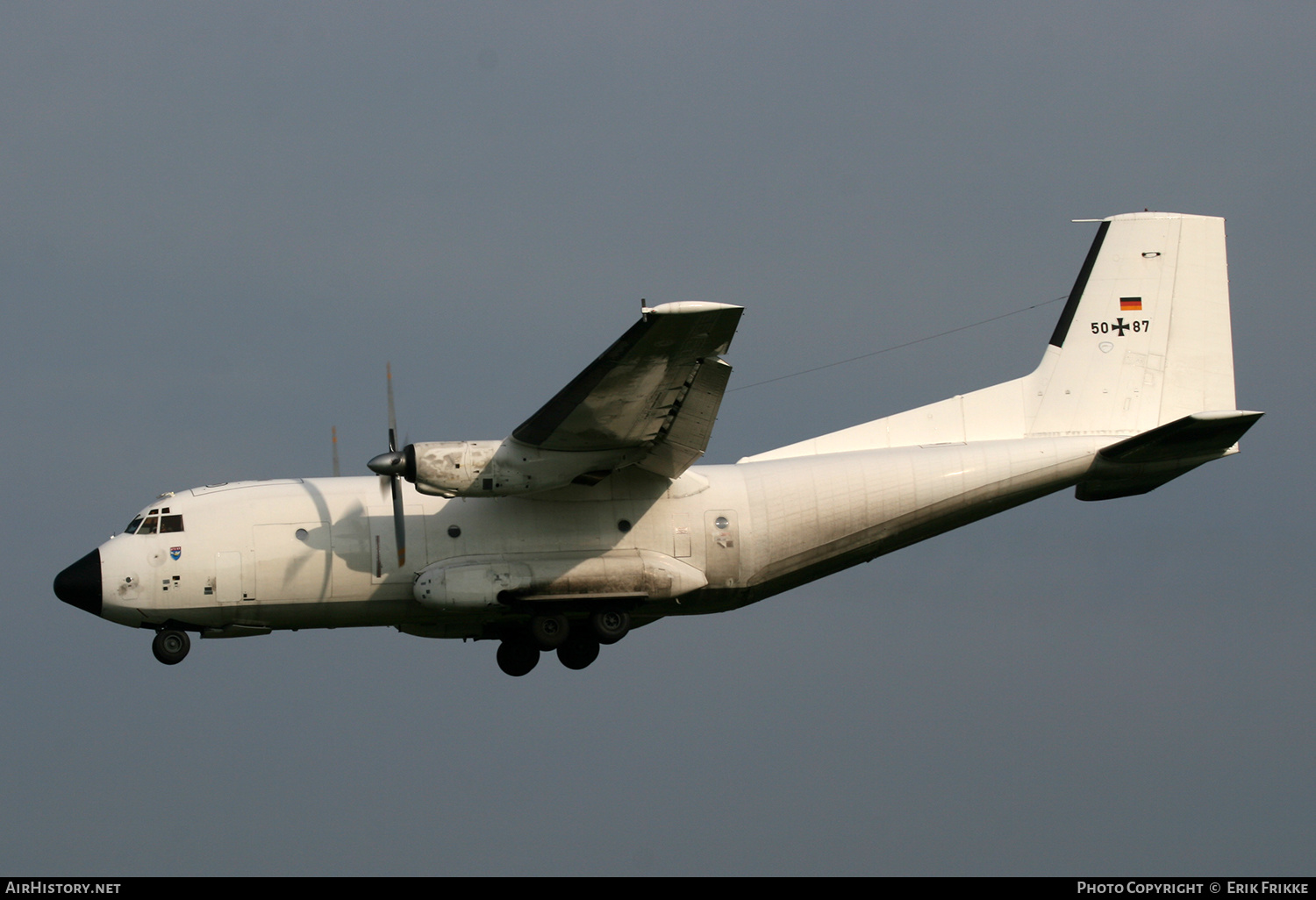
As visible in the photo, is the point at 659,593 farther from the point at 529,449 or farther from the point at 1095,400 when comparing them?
the point at 1095,400

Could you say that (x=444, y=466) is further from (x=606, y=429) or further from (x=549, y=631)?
(x=549, y=631)

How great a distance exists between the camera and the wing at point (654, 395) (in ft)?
62.5

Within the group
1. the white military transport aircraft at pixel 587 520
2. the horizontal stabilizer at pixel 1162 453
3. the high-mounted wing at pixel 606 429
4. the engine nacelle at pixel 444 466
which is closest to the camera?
the high-mounted wing at pixel 606 429

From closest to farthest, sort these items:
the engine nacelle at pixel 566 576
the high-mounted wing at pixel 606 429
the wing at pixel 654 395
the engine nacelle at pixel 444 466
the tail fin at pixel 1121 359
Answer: the wing at pixel 654 395, the high-mounted wing at pixel 606 429, the engine nacelle at pixel 444 466, the engine nacelle at pixel 566 576, the tail fin at pixel 1121 359

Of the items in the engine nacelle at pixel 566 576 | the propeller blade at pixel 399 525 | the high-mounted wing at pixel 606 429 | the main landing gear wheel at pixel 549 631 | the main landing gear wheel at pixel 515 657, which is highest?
the high-mounted wing at pixel 606 429

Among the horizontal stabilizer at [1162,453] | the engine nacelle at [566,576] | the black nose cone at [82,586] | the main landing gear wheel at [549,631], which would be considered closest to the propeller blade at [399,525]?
the engine nacelle at [566,576]

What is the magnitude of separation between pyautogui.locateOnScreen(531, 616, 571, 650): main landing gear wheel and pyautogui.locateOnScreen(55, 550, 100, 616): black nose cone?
6543 mm

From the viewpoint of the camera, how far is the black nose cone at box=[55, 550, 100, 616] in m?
23.1

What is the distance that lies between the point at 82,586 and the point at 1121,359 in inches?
667

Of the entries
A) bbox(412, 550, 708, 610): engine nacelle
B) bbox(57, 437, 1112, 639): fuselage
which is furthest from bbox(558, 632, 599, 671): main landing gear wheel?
bbox(412, 550, 708, 610): engine nacelle

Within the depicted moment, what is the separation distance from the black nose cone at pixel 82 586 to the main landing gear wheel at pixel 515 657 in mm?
6223

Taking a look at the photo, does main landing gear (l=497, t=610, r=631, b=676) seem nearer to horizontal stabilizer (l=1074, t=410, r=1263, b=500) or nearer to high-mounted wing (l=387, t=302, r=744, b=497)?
high-mounted wing (l=387, t=302, r=744, b=497)

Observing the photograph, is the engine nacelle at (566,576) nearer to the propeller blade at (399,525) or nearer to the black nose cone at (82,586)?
the propeller blade at (399,525)

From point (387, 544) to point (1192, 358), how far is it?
44.4 feet
